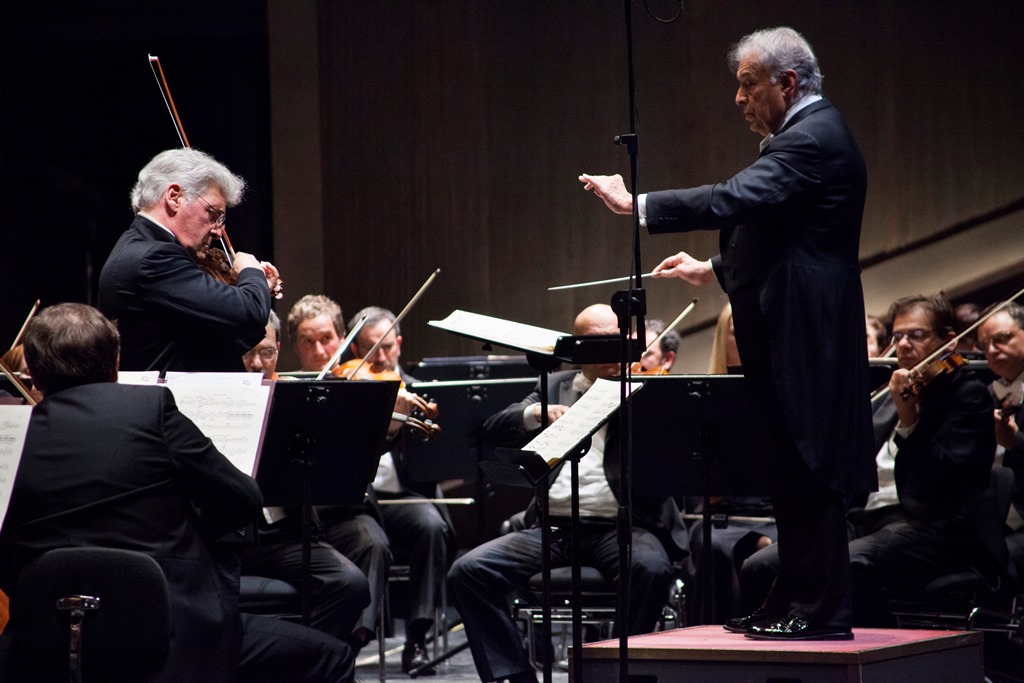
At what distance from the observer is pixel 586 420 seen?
2.49 m

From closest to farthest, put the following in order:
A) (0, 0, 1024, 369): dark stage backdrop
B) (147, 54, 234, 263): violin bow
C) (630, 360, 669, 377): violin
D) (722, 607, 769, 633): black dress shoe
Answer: (722, 607, 769, 633): black dress shoe → (147, 54, 234, 263): violin bow → (630, 360, 669, 377): violin → (0, 0, 1024, 369): dark stage backdrop

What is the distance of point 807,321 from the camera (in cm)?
250

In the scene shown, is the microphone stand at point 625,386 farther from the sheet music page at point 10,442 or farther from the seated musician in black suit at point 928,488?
the seated musician in black suit at point 928,488

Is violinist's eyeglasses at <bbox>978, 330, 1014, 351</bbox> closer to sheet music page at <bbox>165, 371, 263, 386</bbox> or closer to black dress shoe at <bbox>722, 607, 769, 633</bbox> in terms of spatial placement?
black dress shoe at <bbox>722, 607, 769, 633</bbox>

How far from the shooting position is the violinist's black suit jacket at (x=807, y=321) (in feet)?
8.13

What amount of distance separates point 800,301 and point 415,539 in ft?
7.20

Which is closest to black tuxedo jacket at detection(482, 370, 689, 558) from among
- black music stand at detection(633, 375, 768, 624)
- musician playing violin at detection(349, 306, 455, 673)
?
black music stand at detection(633, 375, 768, 624)

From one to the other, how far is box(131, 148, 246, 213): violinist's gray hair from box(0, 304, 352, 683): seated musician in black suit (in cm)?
64

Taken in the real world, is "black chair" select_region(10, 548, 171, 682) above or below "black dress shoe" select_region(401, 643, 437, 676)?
above

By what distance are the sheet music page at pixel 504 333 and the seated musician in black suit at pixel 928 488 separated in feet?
4.16

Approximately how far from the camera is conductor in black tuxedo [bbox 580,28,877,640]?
2.48m

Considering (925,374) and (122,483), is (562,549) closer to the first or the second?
(925,374)

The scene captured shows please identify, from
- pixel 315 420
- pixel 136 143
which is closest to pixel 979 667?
pixel 315 420

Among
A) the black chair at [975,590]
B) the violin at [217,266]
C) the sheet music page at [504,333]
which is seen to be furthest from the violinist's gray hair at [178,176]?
the black chair at [975,590]
